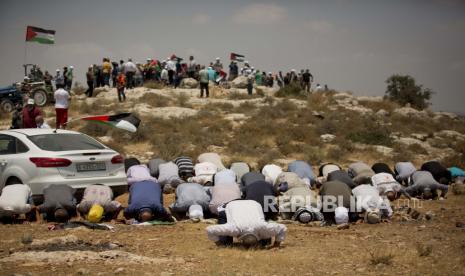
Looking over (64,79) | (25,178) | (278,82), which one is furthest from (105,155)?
(278,82)

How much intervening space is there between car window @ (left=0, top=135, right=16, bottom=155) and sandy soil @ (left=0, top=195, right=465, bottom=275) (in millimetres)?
1752

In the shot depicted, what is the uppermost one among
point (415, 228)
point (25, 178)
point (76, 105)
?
point (76, 105)

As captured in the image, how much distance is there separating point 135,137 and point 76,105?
7342 millimetres

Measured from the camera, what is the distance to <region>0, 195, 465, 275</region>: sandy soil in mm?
6422

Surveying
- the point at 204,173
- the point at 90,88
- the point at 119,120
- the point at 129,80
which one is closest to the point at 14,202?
the point at 119,120

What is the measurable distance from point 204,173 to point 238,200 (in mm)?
4918

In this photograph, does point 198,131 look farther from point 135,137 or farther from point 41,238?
point 41,238

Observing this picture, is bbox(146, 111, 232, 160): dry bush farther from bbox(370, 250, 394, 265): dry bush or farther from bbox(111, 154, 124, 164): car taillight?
bbox(370, 250, 394, 265): dry bush

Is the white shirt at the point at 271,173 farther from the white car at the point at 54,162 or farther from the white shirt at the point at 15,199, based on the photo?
the white shirt at the point at 15,199

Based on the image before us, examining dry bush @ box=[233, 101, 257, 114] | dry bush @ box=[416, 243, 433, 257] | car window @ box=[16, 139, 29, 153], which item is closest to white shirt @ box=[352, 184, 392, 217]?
dry bush @ box=[416, 243, 433, 257]

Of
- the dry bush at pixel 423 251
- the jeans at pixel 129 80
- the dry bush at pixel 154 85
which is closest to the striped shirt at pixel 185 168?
the dry bush at pixel 423 251

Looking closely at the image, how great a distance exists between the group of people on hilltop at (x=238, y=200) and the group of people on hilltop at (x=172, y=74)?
50.8 feet

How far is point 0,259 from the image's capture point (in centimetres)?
Result: 672

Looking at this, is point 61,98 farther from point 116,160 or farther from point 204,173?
point 116,160
